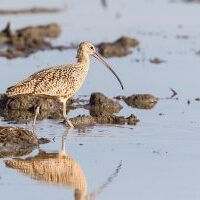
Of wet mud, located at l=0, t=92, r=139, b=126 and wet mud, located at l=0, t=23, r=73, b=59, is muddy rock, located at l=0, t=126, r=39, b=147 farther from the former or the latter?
wet mud, located at l=0, t=23, r=73, b=59

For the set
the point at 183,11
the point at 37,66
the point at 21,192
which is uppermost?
the point at 183,11

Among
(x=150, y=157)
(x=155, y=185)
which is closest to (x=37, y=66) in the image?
(x=150, y=157)

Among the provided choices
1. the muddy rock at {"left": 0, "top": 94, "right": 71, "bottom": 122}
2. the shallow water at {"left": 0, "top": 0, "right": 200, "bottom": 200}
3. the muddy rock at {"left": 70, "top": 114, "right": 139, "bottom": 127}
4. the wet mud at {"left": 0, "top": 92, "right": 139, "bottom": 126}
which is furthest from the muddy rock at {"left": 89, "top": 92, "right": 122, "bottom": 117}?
the muddy rock at {"left": 70, "top": 114, "right": 139, "bottom": 127}

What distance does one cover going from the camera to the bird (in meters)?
16.2

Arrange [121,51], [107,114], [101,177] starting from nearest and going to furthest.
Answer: [101,177], [107,114], [121,51]

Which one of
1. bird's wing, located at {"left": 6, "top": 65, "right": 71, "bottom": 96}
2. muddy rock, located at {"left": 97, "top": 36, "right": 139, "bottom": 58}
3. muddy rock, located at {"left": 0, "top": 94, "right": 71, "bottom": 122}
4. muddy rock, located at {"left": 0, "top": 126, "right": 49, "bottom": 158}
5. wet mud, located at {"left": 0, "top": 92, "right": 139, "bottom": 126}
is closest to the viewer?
muddy rock, located at {"left": 0, "top": 126, "right": 49, "bottom": 158}

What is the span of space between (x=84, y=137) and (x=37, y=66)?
7417 millimetres

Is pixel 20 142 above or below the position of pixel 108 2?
below

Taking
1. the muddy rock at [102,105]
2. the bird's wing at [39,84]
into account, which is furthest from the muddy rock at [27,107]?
the bird's wing at [39,84]

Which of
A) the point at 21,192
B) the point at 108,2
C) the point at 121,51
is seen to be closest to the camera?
the point at 21,192

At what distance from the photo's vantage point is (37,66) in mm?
22500

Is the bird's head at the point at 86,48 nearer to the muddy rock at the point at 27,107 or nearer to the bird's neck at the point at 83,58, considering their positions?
the bird's neck at the point at 83,58

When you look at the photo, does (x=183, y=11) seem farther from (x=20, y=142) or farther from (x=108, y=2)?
(x=20, y=142)

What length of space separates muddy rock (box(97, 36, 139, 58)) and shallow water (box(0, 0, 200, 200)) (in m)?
0.30
